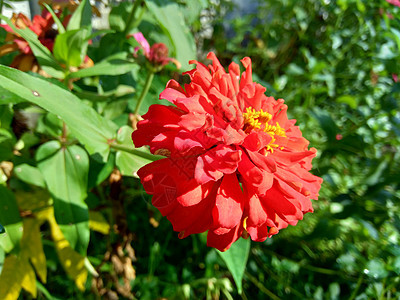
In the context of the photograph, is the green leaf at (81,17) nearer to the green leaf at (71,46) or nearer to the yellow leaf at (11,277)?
the green leaf at (71,46)

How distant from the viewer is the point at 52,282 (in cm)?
79

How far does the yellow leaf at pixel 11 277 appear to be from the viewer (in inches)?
21.4

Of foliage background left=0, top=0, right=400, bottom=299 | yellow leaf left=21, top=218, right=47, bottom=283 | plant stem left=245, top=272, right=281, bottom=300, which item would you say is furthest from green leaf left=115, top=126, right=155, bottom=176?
plant stem left=245, top=272, right=281, bottom=300

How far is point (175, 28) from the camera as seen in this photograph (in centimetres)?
67

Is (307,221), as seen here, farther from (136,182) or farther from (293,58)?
(293,58)

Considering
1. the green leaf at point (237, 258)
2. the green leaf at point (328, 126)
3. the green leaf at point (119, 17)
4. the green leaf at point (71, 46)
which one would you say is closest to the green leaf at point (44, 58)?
the green leaf at point (71, 46)

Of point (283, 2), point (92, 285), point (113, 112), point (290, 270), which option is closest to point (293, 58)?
point (283, 2)

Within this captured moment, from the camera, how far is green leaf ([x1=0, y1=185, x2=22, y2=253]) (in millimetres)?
507

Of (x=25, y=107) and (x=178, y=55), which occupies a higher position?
(x=178, y=55)

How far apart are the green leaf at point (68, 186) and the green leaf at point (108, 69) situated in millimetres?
124

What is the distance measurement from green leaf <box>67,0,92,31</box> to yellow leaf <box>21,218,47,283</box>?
0.36 metres

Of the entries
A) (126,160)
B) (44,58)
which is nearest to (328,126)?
(126,160)

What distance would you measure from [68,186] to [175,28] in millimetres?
369

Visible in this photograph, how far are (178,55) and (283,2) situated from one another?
889mm
